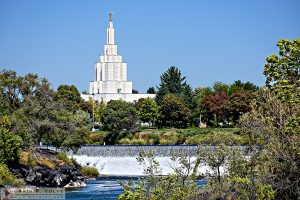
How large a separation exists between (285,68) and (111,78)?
10889cm

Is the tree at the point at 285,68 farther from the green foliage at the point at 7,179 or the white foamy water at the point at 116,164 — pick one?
the white foamy water at the point at 116,164

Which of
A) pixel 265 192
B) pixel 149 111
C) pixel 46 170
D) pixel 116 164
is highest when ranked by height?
pixel 149 111

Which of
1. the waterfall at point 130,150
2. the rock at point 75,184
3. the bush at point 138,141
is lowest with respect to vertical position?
the rock at point 75,184

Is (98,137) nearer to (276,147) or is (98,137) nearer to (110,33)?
(110,33)

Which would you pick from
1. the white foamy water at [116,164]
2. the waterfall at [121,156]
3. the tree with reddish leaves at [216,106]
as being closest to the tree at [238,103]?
the tree with reddish leaves at [216,106]

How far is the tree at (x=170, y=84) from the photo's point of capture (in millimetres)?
101688

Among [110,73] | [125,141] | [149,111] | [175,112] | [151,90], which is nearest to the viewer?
[125,141]

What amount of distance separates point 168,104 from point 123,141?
1491 cm

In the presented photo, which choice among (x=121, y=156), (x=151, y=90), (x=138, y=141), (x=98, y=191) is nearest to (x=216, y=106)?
(x=138, y=141)

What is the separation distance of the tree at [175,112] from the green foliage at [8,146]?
48085 mm

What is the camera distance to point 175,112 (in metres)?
87.6

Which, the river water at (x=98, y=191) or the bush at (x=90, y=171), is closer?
the river water at (x=98, y=191)

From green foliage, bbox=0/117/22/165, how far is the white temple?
84056 millimetres

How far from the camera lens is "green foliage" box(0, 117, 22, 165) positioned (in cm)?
3953
